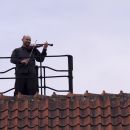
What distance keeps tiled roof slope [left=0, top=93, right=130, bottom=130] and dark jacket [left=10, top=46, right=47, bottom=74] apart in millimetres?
1520

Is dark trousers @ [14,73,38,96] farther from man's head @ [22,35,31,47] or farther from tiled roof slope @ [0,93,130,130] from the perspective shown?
tiled roof slope @ [0,93,130,130]

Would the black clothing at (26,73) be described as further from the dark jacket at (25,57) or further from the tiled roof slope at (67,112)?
the tiled roof slope at (67,112)

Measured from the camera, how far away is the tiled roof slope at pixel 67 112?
11.3 meters

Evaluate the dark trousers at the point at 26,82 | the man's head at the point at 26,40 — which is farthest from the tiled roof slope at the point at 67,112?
the man's head at the point at 26,40

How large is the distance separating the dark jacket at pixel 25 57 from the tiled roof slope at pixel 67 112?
1520mm

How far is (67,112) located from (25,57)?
2.22m

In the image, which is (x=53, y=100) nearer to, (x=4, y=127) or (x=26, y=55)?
(x=4, y=127)

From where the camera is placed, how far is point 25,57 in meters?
13.4

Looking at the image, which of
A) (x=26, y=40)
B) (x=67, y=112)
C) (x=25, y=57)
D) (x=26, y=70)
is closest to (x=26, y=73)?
(x=26, y=70)

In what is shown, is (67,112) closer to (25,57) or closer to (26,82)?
(26,82)

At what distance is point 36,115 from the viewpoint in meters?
11.5

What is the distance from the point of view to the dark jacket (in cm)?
1327

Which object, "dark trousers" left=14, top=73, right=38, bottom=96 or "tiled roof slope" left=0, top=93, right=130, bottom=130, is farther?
"dark trousers" left=14, top=73, right=38, bottom=96

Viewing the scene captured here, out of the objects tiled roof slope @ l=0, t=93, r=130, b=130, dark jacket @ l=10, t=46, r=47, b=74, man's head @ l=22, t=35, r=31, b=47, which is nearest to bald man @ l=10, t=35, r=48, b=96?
dark jacket @ l=10, t=46, r=47, b=74
